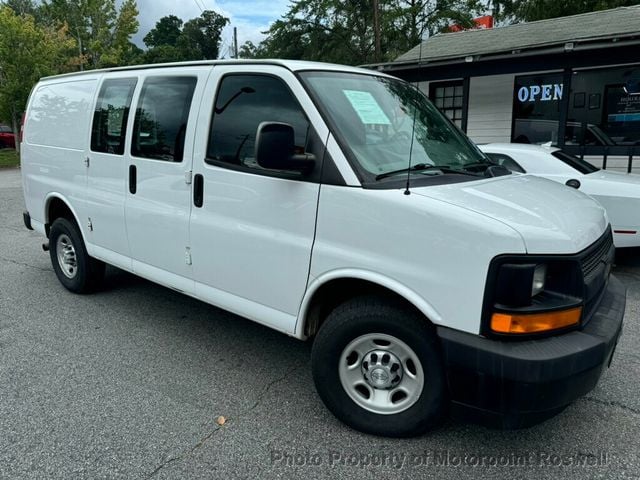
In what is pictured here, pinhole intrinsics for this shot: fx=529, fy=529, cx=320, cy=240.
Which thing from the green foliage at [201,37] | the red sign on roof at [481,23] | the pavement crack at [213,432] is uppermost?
the green foliage at [201,37]

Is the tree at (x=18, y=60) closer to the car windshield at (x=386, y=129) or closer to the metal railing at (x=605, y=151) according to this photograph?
the metal railing at (x=605, y=151)

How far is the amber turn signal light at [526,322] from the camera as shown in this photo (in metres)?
2.35

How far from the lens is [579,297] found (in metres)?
2.43

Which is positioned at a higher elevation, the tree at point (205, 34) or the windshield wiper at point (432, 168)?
the tree at point (205, 34)

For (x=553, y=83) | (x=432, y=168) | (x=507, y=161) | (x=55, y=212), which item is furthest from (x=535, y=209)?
(x=553, y=83)

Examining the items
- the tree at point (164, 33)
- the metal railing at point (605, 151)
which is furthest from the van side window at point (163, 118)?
the tree at point (164, 33)

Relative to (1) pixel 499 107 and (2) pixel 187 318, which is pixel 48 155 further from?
(1) pixel 499 107

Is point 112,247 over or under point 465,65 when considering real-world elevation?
under

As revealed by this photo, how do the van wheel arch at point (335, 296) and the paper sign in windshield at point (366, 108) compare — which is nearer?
the van wheel arch at point (335, 296)

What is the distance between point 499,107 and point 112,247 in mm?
12072

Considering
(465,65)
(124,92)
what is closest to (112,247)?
(124,92)

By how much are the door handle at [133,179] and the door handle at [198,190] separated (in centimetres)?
77

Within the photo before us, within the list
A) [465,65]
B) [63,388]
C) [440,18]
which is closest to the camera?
[63,388]

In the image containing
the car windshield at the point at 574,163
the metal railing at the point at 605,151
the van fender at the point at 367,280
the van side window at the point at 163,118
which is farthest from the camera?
the metal railing at the point at 605,151
